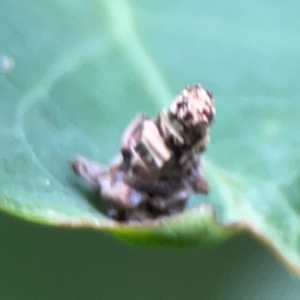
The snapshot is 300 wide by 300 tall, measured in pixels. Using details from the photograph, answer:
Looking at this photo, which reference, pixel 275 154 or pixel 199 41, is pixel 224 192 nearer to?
pixel 275 154

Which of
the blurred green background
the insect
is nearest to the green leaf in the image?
the insect

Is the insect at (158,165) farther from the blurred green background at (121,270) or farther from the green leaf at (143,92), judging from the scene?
the blurred green background at (121,270)

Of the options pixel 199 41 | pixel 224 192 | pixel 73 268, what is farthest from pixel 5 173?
pixel 199 41

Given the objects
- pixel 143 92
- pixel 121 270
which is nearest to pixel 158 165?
pixel 143 92

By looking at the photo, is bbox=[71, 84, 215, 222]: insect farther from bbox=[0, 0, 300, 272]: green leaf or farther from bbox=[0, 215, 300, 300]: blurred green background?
bbox=[0, 215, 300, 300]: blurred green background

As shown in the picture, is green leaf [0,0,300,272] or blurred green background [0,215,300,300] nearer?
green leaf [0,0,300,272]
